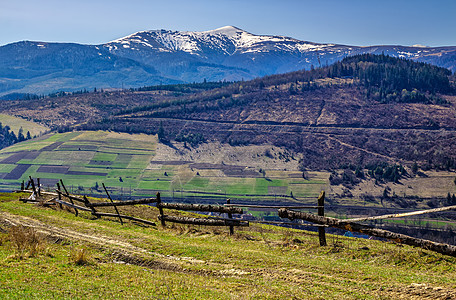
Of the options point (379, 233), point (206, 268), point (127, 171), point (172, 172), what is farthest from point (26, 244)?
point (127, 171)

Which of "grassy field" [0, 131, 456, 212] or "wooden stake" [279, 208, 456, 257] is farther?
"grassy field" [0, 131, 456, 212]

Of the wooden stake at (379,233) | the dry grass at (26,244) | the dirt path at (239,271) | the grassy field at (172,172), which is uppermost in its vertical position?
the dry grass at (26,244)

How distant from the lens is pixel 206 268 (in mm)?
13977

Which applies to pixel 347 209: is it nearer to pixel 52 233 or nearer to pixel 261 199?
pixel 261 199

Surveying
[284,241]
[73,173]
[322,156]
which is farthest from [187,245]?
[322,156]

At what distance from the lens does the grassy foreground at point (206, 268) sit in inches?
440

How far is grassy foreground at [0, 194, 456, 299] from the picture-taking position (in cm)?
1119

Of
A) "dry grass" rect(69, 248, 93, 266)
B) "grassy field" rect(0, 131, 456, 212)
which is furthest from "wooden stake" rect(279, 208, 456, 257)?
"grassy field" rect(0, 131, 456, 212)

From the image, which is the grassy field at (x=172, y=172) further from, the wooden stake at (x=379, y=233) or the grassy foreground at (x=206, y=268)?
the grassy foreground at (x=206, y=268)

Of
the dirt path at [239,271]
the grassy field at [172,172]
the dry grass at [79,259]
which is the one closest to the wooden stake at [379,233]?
the dirt path at [239,271]

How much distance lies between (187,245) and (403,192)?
437 ft

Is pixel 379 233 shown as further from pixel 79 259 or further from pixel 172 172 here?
pixel 172 172

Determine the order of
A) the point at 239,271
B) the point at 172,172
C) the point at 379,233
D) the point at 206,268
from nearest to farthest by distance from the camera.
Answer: the point at 239,271
the point at 206,268
the point at 379,233
the point at 172,172

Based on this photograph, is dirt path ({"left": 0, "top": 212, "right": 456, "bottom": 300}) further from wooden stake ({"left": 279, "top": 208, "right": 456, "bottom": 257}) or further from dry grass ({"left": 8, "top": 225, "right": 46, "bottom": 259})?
wooden stake ({"left": 279, "top": 208, "right": 456, "bottom": 257})
